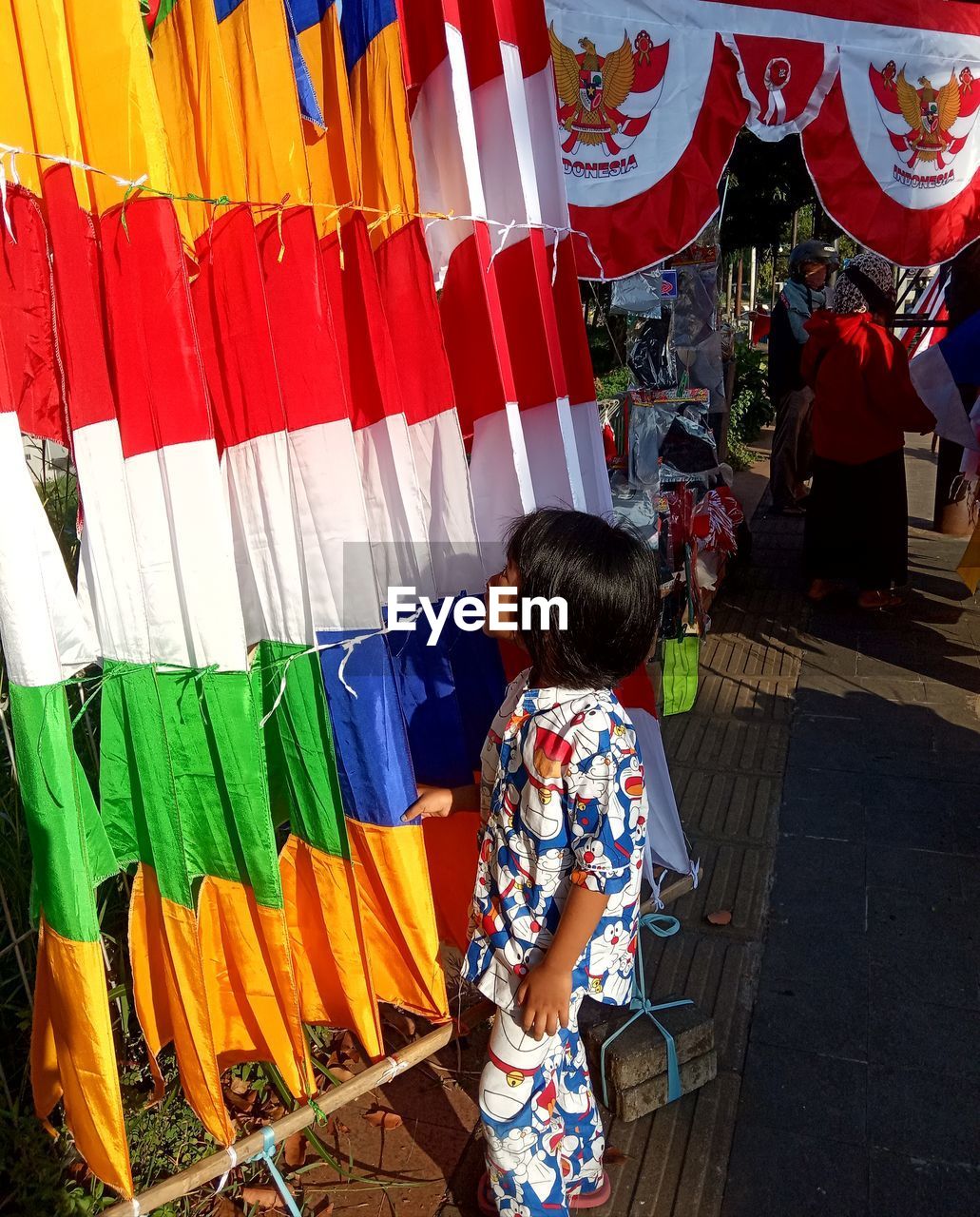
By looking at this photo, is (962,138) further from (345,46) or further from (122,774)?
(122,774)

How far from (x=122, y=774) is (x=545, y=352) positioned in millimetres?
1289

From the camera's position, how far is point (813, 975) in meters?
2.75

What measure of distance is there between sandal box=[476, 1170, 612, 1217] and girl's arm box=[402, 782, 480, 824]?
79 cm

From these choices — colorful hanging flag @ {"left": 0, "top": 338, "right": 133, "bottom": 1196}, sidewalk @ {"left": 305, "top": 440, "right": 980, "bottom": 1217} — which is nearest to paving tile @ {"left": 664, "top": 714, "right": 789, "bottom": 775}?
sidewalk @ {"left": 305, "top": 440, "right": 980, "bottom": 1217}

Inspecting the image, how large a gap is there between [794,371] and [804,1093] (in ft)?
18.4

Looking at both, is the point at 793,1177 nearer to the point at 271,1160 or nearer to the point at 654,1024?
the point at 654,1024

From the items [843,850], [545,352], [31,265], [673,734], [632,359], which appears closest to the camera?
[31,265]

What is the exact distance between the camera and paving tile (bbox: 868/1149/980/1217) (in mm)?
2043

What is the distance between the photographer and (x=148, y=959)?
1936 millimetres

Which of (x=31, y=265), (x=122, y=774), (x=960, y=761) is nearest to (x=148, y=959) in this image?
(x=122, y=774)

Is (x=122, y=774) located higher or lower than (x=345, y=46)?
lower

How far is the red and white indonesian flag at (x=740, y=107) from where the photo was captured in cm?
388

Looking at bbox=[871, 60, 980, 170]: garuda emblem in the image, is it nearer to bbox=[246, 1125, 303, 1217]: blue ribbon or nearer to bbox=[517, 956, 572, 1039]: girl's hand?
bbox=[517, 956, 572, 1039]: girl's hand

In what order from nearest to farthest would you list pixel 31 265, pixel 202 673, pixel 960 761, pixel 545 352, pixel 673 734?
pixel 31 265 → pixel 202 673 → pixel 545 352 → pixel 960 761 → pixel 673 734
